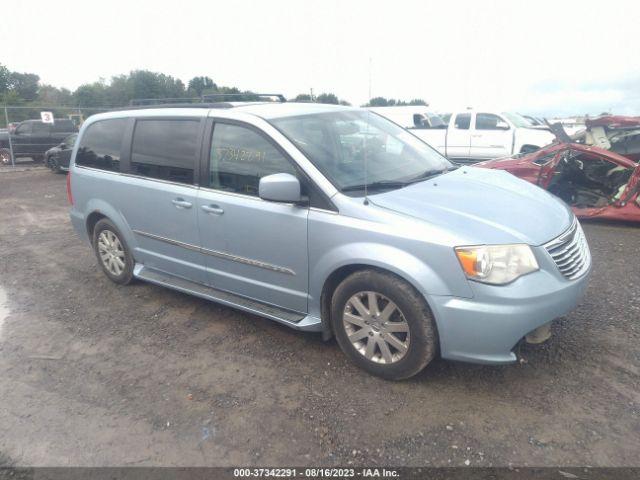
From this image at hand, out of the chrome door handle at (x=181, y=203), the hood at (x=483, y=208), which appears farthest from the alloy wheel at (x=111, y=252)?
the hood at (x=483, y=208)

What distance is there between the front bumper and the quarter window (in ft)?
4.69

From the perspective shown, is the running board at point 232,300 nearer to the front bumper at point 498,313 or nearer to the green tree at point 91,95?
the front bumper at point 498,313

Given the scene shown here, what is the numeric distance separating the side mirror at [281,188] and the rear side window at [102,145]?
2161 mm

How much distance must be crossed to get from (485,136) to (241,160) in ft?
37.0

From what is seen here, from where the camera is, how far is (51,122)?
17750 mm

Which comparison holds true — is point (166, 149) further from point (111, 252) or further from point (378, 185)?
point (378, 185)

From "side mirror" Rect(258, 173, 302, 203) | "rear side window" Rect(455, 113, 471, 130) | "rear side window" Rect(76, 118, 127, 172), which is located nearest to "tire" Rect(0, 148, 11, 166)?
"rear side window" Rect(76, 118, 127, 172)

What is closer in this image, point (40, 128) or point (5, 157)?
point (40, 128)

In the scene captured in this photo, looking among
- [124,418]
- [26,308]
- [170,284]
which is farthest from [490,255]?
[26,308]

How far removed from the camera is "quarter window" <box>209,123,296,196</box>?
3.51 m

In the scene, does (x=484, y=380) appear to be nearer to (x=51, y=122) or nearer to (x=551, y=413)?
(x=551, y=413)

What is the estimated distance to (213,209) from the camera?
376 centimetres

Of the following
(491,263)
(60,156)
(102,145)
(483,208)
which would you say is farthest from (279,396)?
(60,156)

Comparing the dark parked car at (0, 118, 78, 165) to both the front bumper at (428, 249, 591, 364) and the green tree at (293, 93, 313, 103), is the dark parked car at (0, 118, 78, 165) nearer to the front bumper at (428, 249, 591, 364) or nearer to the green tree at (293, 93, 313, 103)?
the green tree at (293, 93, 313, 103)
